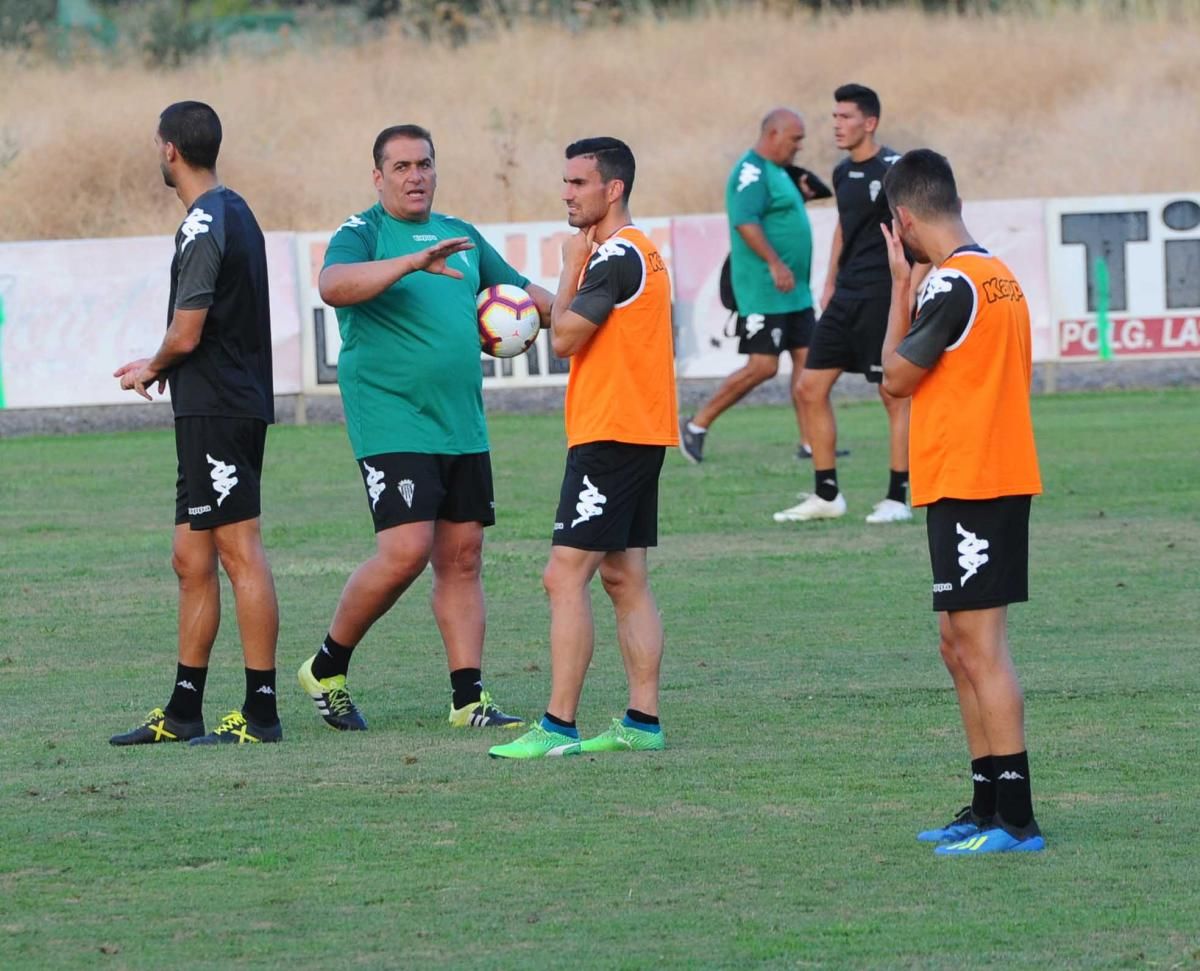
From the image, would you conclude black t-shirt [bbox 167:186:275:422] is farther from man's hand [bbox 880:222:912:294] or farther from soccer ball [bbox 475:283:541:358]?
man's hand [bbox 880:222:912:294]

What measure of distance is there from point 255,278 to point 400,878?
2724mm

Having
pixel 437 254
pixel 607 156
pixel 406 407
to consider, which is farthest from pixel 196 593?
pixel 607 156

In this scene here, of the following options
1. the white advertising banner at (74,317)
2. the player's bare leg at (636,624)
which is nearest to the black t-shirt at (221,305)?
the player's bare leg at (636,624)

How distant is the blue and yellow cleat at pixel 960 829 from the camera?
6.13 meters

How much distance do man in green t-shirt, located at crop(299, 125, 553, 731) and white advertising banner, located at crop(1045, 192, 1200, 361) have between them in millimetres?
14260

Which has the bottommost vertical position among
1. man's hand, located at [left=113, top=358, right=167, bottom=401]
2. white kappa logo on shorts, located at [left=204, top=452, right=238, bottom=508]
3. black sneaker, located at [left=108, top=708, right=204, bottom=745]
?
black sneaker, located at [left=108, top=708, right=204, bottom=745]

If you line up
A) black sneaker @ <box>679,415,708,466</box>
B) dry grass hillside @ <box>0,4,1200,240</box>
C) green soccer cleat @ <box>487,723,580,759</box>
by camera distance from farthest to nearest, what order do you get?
dry grass hillside @ <box>0,4,1200,240</box>
black sneaker @ <box>679,415,708,466</box>
green soccer cleat @ <box>487,723,580,759</box>

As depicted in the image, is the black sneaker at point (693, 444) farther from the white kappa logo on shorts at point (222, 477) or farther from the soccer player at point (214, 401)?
the white kappa logo on shorts at point (222, 477)

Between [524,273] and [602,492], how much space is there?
1412 centimetres

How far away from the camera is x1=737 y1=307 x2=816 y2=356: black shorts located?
15227 millimetres

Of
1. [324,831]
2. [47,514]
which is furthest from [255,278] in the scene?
[47,514]

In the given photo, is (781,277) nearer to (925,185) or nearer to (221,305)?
(221,305)

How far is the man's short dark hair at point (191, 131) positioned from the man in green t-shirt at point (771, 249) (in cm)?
760

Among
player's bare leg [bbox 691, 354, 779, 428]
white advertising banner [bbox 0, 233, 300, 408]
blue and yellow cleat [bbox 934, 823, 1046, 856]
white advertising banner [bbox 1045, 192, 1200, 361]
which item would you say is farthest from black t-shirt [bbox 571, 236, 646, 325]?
white advertising banner [bbox 1045, 192, 1200, 361]
